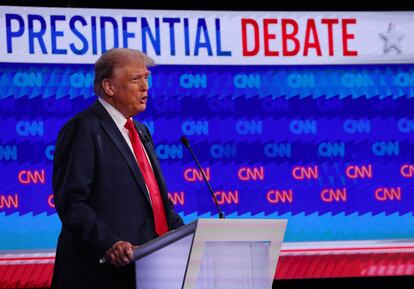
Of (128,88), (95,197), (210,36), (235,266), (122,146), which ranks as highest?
(210,36)

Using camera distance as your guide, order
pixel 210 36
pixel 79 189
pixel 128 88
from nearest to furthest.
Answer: pixel 79 189 < pixel 128 88 < pixel 210 36

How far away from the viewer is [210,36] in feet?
13.5

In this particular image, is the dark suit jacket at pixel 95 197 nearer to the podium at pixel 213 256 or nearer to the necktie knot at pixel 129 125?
the necktie knot at pixel 129 125

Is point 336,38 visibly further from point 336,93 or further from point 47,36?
point 47,36

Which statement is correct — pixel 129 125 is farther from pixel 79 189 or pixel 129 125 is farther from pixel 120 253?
pixel 120 253

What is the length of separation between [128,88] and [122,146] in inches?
7.7

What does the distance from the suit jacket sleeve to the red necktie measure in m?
0.17

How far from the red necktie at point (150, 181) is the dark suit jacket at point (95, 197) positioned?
1.4 inches

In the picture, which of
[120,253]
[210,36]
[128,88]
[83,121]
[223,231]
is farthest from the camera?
[210,36]

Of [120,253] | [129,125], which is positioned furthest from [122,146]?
[120,253]

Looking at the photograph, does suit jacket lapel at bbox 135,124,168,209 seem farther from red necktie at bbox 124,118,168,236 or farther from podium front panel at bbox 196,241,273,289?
podium front panel at bbox 196,241,273,289

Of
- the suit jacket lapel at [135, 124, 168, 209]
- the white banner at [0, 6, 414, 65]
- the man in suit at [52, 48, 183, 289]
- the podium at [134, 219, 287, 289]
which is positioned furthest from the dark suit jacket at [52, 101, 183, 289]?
the white banner at [0, 6, 414, 65]

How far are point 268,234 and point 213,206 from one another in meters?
1.53

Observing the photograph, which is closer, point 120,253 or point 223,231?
point 223,231
